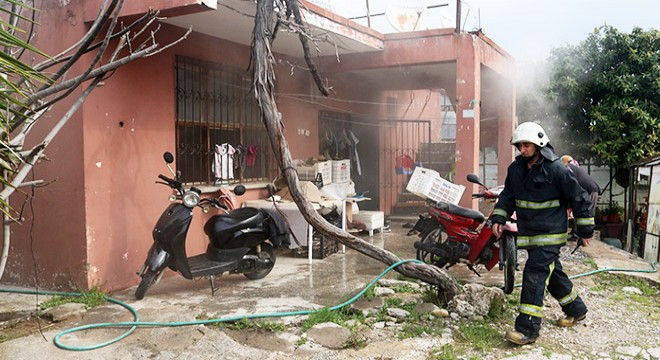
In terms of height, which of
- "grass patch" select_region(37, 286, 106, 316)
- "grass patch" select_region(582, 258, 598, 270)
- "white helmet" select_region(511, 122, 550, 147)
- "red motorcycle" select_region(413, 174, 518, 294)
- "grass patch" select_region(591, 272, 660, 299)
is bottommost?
"grass patch" select_region(591, 272, 660, 299)

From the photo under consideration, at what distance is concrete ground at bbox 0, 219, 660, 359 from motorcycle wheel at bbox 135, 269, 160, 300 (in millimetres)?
74

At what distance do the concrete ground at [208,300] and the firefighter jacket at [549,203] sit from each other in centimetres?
188

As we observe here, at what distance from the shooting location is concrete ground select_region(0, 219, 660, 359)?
13.7 feet

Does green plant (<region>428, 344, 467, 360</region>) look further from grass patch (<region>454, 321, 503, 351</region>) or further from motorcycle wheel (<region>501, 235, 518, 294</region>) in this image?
motorcycle wheel (<region>501, 235, 518, 294</region>)

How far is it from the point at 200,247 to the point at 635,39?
11.5 meters

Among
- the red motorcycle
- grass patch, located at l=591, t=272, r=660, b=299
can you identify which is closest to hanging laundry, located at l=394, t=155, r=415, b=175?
the red motorcycle

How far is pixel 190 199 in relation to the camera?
5398mm

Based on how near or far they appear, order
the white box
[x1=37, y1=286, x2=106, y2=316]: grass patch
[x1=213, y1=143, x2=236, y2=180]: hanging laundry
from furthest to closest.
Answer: the white box < [x1=213, y1=143, x2=236, y2=180]: hanging laundry < [x1=37, y1=286, x2=106, y2=316]: grass patch

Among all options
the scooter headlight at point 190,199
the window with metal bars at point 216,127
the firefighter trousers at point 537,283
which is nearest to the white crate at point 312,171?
the window with metal bars at point 216,127

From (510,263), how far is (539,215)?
126 cm

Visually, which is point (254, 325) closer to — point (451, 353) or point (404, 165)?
point (451, 353)

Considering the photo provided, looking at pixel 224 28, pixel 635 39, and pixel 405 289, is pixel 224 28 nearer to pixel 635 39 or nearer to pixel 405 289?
pixel 405 289

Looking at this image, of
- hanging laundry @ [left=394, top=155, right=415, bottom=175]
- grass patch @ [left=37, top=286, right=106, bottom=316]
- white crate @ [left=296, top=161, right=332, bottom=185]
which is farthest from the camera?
hanging laundry @ [left=394, top=155, right=415, bottom=175]

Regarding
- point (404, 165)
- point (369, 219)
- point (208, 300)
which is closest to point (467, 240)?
point (208, 300)
